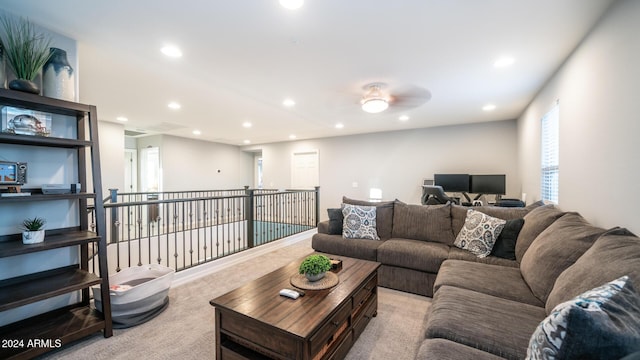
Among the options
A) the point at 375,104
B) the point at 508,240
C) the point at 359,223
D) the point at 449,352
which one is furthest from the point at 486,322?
the point at 375,104

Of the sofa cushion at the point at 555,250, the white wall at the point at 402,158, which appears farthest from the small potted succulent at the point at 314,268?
the white wall at the point at 402,158

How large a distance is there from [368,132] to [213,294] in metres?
5.21

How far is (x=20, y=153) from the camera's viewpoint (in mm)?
1945

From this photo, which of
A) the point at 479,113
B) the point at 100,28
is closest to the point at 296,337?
the point at 100,28

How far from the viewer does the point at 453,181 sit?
5379 millimetres

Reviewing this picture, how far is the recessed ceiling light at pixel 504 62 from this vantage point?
2.52m

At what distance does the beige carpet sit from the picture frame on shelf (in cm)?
164

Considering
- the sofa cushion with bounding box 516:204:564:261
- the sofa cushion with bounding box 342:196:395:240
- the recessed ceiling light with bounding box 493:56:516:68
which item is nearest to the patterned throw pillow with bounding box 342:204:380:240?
the sofa cushion with bounding box 342:196:395:240

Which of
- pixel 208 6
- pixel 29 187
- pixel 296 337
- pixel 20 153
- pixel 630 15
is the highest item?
pixel 208 6

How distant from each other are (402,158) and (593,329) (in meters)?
5.80

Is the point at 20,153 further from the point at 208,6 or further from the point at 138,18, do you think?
the point at 208,6

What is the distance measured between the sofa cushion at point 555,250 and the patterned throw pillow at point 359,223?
67.4 inches

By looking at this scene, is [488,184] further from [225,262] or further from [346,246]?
[225,262]

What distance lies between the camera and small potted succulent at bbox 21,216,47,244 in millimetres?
1761
